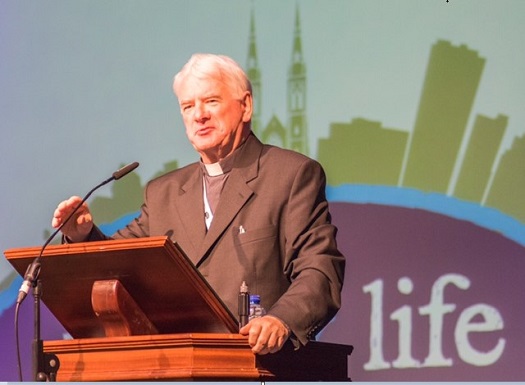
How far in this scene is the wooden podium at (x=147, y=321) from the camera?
3053mm

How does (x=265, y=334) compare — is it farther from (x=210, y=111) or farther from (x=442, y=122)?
(x=442, y=122)

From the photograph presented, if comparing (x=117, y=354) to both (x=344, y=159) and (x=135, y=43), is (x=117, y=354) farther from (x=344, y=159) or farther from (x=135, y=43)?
(x=135, y=43)

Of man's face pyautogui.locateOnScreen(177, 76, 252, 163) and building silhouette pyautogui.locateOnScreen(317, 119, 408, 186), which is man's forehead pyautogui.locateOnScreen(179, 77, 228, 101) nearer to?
man's face pyautogui.locateOnScreen(177, 76, 252, 163)

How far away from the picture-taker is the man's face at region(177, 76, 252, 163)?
3.82 metres

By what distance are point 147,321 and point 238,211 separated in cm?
59

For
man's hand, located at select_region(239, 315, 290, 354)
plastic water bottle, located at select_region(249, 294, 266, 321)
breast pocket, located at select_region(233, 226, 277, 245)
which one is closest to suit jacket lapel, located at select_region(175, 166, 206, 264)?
breast pocket, located at select_region(233, 226, 277, 245)

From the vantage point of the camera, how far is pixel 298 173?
3799 millimetres

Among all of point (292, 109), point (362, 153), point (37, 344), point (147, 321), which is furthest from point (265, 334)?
point (292, 109)

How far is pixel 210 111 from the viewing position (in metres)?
3.84

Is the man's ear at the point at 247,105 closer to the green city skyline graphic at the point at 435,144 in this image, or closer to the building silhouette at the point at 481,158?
the green city skyline graphic at the point at 435,144

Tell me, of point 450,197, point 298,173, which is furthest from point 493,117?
point 298,173

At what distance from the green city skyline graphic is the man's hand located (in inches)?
85.4

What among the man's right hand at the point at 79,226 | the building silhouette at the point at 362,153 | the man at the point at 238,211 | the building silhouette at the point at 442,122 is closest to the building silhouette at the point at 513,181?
the building silhouette at the point at 442,122

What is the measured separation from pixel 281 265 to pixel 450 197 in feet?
5.35
